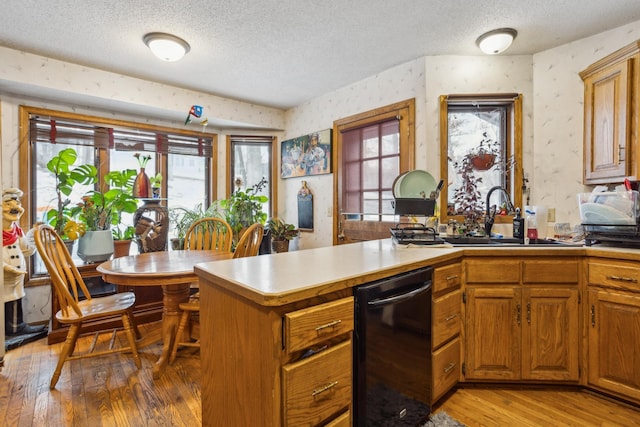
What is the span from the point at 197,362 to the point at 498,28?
10.5ft

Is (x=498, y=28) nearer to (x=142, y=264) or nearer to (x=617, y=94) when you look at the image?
(x=617, y=94)

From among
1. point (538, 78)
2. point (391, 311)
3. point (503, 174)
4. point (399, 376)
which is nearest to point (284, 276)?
point (391, 311)

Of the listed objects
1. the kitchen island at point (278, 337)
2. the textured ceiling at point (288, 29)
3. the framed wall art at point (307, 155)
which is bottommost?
the kitchen island at point (278, 337)

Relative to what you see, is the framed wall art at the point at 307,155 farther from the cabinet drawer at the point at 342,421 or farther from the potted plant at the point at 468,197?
the cabinet drawer at the point at 342,421

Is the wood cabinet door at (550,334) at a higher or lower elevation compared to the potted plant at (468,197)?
lower

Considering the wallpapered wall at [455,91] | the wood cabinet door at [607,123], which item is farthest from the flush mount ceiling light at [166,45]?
the wood cabinet door at [607,123]

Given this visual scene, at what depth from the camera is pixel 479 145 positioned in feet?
8.88

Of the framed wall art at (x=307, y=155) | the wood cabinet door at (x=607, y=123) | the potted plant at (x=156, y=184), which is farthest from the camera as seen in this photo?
the framed wall art at (x=307, y=155)

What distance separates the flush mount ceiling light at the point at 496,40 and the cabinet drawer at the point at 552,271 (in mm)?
1599

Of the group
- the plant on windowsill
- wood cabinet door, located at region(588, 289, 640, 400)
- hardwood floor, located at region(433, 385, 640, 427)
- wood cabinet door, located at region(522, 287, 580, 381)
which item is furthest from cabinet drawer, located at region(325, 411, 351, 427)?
the plant on windowsill

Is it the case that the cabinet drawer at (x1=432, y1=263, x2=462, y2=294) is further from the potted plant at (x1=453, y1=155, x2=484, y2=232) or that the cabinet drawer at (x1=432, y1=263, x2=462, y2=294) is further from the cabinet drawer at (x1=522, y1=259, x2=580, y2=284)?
the potted plant at (x1=453, y1=155, x2=484, y2=232)

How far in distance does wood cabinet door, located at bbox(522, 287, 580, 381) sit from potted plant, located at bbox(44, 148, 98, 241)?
3504 millimetres

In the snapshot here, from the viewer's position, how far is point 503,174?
8.87ft

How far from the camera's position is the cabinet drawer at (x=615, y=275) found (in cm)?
168
